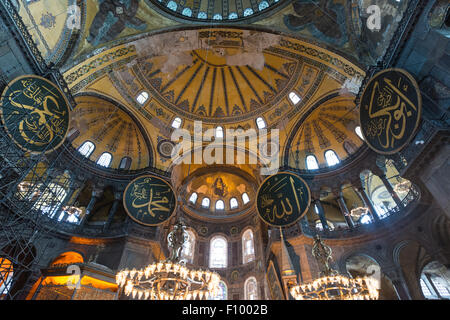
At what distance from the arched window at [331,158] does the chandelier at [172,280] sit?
891 cm

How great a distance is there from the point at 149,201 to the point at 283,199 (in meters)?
6.07

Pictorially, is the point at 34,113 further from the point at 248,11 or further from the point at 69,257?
the point at 248,11

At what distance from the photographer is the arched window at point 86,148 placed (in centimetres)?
1186

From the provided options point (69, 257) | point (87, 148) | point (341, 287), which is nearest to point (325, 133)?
point (341, 287)

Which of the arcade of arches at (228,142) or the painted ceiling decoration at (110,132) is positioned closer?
the arcade of arches at (228,142)

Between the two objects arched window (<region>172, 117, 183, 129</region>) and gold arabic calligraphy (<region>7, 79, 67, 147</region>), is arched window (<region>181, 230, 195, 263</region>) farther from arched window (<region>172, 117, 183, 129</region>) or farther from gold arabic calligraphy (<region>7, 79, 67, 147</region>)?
gold arabic calligraphy (<region>7, 79, 67, 147</region>)

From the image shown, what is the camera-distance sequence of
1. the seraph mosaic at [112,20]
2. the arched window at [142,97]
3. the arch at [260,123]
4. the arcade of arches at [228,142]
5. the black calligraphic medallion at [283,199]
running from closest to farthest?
the arcade of arches at [228,142] → the black calligraphic medallion at [283,199] → the seraph mosaic at [112,20] → the arched window at [142,97] → the arch at [260,123]

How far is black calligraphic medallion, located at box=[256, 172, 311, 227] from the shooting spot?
30.6ft

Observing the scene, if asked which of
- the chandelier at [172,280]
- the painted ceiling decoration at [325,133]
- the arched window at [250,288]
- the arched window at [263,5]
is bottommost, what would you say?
the chandelier at [172,280]

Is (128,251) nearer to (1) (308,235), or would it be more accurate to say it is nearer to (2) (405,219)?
(1) (308,235)

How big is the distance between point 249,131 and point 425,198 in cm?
891

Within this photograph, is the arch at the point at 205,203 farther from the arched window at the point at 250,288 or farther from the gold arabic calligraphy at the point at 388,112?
the gold arabic calligraphy at the point at 388,112

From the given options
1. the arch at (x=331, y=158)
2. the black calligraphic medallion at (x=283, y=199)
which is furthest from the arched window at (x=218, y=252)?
A: the arch at (x=331, y=158)

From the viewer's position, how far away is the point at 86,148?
1209 centimetres
